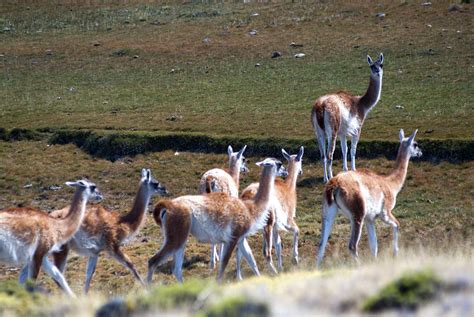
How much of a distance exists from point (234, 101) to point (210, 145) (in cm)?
777

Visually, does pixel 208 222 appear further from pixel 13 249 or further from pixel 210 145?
pixel 210 145

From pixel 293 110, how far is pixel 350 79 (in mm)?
5676

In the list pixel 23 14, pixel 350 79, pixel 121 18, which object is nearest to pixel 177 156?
pixel 350 79

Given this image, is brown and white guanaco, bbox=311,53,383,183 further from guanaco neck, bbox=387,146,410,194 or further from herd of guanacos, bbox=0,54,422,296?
herd of guanacos, bbox=0,54,422,296

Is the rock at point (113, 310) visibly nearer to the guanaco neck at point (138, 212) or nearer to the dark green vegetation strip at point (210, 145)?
the guanaco neck at point (138, 212)

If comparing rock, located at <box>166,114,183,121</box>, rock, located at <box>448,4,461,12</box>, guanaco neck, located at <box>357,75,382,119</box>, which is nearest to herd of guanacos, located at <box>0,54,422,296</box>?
guanaco neck, located at <box>357,75,382,119</box>

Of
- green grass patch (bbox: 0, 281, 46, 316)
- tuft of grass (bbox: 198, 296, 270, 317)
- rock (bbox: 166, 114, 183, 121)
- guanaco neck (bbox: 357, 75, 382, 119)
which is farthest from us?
rock (bbox: 166, 114, 183, 121)

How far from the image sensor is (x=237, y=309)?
9.05 meters

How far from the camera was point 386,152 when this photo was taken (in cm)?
2534

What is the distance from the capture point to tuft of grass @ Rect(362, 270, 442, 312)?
9.39 metres

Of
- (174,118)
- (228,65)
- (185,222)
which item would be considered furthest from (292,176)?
(228,65)

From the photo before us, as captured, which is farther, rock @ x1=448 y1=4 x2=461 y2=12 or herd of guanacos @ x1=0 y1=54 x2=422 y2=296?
rock @ x1=448 y1=4 x2=461 y2=12

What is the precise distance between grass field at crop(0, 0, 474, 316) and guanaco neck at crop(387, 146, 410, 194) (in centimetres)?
128

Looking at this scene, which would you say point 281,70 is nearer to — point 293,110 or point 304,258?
point 293,110
